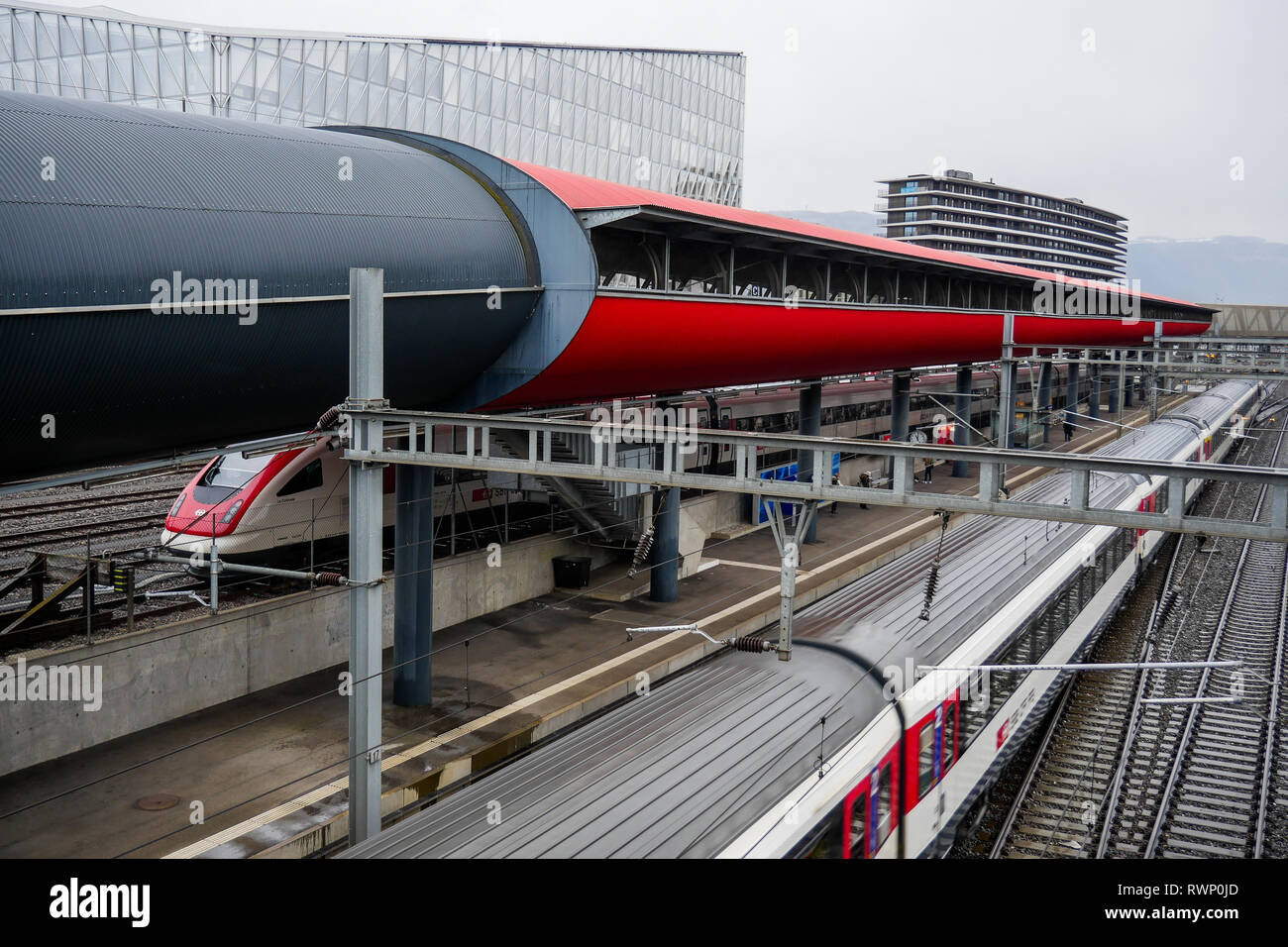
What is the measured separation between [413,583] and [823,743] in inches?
285

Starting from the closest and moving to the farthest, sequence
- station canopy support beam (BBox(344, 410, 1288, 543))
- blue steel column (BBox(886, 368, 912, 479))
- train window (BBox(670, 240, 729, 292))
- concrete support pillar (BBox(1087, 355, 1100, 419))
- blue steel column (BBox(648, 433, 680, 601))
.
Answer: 1. station canopy support beam (BBox(344, 410, 1288, 543))
2. train window (BBox(670, 240, 729, 292))
3. blue steel column (BBox(648, 433, 680, 601))
4. blue steel column (BBox(886, 368, 912, 479))
5. concrete support pillar (BBox(1087, 355, 1100, 419))

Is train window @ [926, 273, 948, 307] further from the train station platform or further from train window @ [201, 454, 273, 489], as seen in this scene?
train window @ [201, 454, 273, 489]

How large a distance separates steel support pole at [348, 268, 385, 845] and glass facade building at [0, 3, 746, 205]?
3585 centimetres

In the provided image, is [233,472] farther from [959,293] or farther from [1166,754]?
[959,293]

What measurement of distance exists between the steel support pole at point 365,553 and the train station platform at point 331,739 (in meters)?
1.14

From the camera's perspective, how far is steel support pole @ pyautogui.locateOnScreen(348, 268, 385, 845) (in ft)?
31.2

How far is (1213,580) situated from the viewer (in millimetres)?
27531

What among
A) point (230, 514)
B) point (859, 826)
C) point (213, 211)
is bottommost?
point (859, 826)

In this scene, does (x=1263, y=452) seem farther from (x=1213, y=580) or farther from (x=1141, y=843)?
(x=1141, y=843)

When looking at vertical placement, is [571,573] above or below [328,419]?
below

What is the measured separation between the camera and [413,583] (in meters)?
14.7

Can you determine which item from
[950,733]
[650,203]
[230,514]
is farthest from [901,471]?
[230,514]

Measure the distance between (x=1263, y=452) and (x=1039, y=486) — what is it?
35.0 meters
